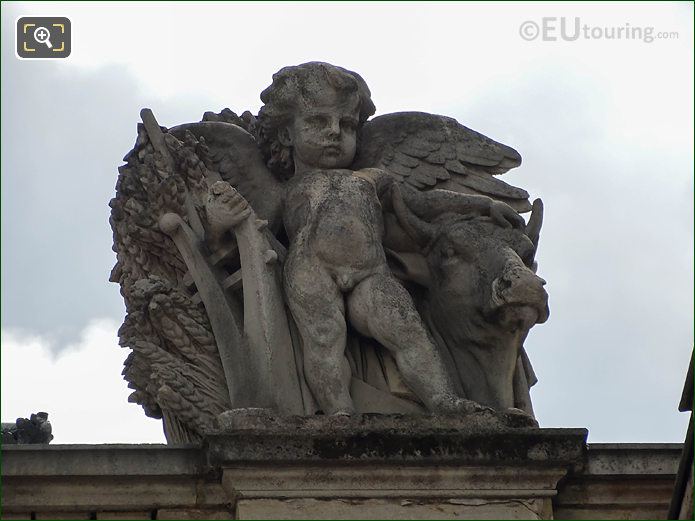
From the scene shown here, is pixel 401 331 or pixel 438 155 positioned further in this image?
pixel 438 155

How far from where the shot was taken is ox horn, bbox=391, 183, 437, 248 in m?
12.5

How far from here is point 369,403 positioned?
1189cm

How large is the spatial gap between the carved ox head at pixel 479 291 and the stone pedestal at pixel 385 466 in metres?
0.60

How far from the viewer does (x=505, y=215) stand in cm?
1255

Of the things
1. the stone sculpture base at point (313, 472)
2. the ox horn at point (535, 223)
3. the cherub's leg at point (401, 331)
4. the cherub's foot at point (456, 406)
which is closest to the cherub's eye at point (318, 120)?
the cherub's leg at point (401, 331)

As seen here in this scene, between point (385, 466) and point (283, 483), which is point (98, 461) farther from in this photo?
point (385, 466)

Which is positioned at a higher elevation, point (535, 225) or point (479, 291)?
point (535, 225)

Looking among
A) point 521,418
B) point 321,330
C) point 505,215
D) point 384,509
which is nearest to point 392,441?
point 384,509

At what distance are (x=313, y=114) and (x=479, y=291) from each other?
4.71ft

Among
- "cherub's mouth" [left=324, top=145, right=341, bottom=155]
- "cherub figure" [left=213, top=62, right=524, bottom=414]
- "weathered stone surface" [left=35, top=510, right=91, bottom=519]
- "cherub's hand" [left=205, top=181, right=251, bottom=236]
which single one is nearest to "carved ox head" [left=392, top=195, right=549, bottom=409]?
"cherub figure" [left=213, top=62, right=524, bottom=414]

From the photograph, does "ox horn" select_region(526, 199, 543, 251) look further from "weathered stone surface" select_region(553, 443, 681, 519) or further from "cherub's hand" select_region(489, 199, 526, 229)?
"weathered stone surface" select_region(553, 443, 681, 519)

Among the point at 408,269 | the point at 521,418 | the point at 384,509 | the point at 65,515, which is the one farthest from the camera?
the point at 408,269

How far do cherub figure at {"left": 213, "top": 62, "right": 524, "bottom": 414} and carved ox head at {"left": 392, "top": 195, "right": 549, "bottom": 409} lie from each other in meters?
0.15

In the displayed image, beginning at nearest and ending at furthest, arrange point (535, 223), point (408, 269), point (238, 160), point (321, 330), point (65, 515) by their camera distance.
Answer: point (65, 515) < point (321, 330) < point (408, 269) < point (535, 223) < point (238, 160)
